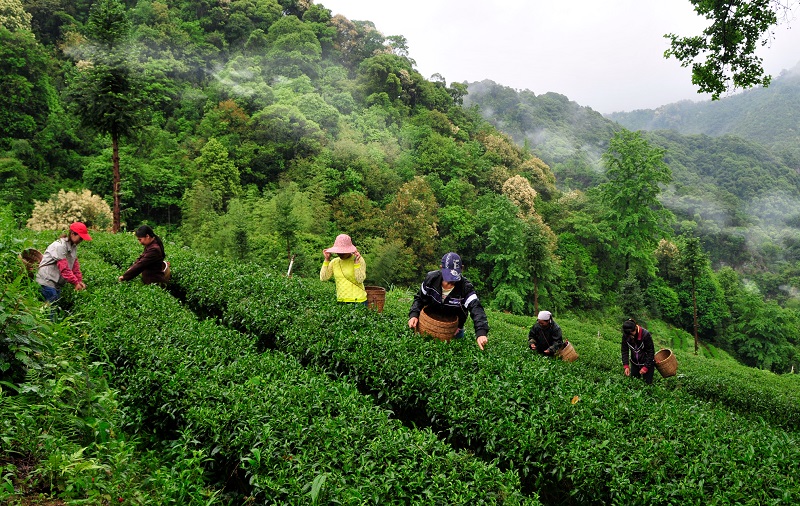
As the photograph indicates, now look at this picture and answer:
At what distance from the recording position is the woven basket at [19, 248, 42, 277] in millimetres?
6787

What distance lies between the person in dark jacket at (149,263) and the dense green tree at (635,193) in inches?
1352

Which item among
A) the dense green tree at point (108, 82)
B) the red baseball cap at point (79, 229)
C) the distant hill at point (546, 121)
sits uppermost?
the distant hill at point (546, 121)

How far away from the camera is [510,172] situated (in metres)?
50.8

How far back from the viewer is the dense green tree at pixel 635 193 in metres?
34.4

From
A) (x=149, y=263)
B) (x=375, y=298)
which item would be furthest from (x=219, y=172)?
(x=375, y=298)

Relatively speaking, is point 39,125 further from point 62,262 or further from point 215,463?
point 215,463

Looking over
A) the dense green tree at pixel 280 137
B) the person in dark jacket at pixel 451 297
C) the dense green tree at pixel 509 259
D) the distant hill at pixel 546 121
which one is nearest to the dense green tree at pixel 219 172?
the dense green tree at pixel 280 137

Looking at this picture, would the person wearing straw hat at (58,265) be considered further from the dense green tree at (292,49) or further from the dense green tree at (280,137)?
the dense green tree at (292,49)

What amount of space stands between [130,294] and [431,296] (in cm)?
481

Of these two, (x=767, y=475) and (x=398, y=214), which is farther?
(x=398, y=214)

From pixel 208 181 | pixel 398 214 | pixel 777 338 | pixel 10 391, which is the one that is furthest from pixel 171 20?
pixel 777 338

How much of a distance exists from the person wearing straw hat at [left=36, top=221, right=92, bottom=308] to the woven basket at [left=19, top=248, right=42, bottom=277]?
89mm

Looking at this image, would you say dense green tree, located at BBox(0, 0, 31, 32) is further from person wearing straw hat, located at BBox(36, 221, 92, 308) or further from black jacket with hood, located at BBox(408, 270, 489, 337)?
black jacket with hood, located at BBox(408, 270, 489, 337)

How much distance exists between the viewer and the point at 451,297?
257 inches
